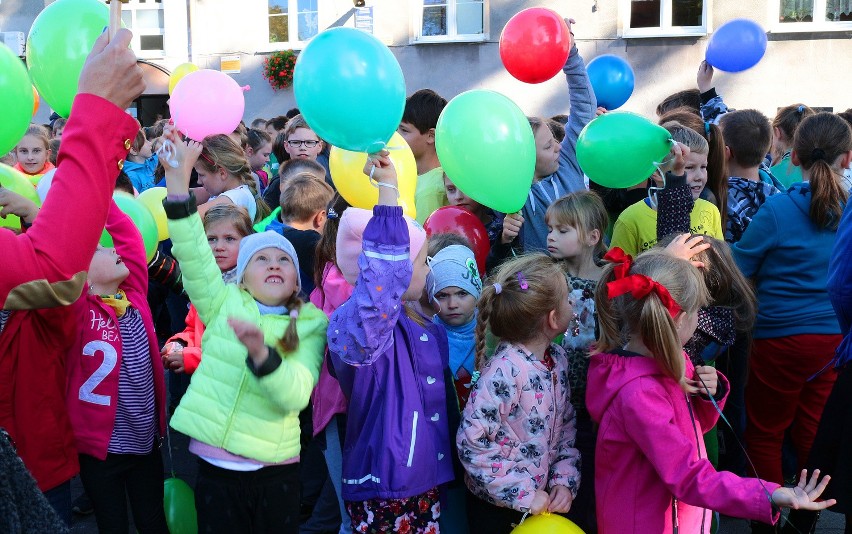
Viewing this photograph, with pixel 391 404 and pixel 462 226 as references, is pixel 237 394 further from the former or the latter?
pixel 462 226

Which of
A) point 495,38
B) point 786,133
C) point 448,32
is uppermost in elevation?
point 448,32

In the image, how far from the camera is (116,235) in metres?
3.02

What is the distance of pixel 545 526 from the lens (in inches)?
98.4

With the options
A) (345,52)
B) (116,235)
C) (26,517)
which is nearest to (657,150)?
(345,52)

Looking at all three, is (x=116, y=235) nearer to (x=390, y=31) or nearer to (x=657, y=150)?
(x=657, y=150)

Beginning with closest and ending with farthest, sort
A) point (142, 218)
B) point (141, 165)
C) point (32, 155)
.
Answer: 1. point (142, 218)
2. point (32, 155)
3. point (141, 165)

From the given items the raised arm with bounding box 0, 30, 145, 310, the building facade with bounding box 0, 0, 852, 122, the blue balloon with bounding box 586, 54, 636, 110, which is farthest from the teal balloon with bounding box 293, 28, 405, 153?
the building facade with bounding box 0, 0, 852, 122

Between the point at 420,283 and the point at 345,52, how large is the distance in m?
0.76

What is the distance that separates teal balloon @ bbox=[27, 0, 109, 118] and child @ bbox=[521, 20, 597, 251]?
6.97ft

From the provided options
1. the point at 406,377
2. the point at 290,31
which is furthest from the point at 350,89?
the point at 290,31

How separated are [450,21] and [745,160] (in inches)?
389

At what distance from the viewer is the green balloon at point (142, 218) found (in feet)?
11.0

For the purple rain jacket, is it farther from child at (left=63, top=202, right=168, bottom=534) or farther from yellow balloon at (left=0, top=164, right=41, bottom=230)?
yellow balloon at (left=0, top=164, right=41, bottom=230)

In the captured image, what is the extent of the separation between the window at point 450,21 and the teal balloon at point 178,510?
11290 mm
